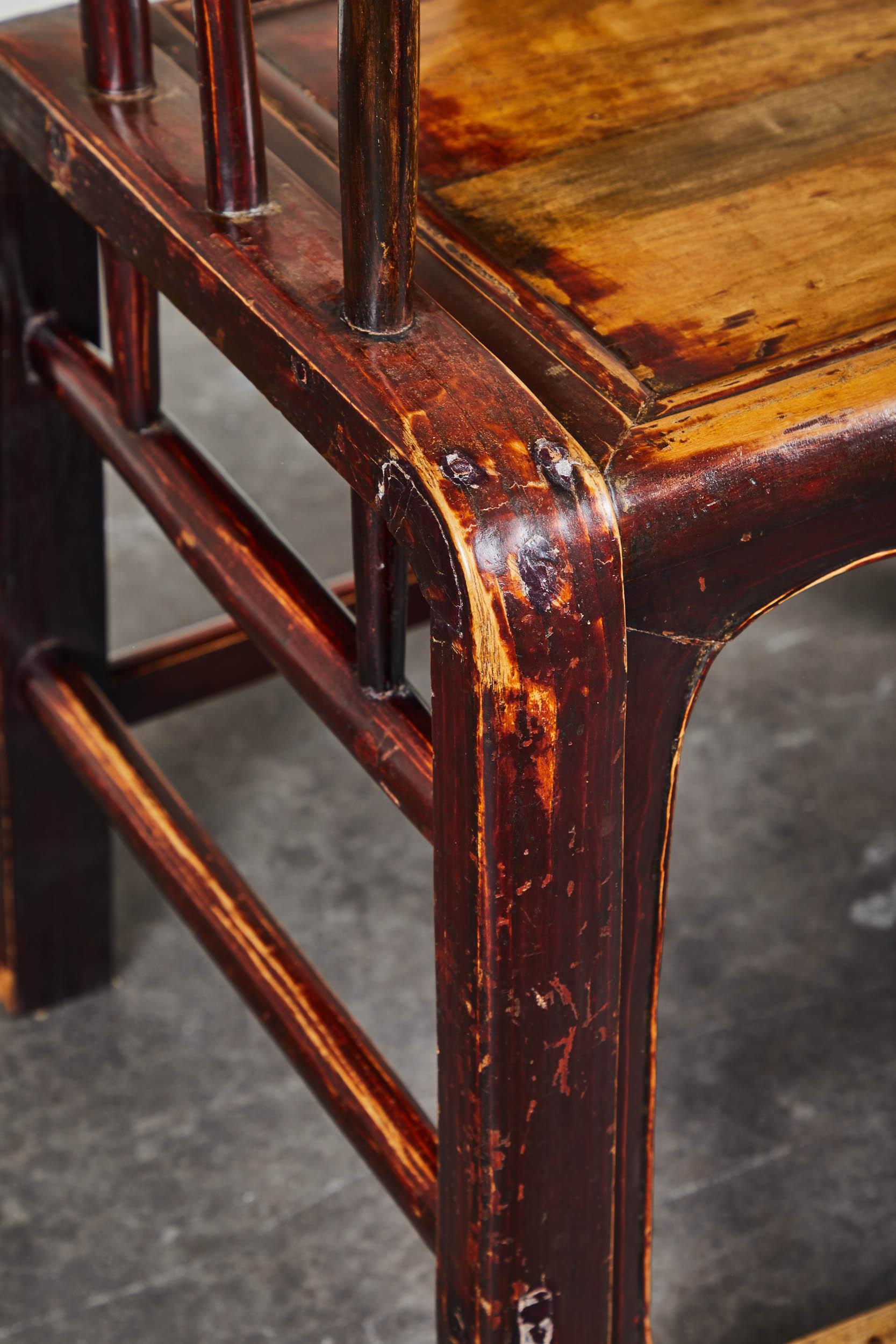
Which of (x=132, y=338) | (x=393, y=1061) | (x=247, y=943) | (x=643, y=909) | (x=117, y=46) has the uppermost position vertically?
(x=117, y=46)

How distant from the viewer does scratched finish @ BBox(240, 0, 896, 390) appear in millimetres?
615

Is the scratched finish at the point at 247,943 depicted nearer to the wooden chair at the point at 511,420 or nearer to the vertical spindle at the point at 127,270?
the wooden chair at the point at 511,420

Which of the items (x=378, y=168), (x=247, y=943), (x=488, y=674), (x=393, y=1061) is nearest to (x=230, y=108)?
(x=378, y=168)

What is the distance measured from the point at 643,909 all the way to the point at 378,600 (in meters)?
0.16

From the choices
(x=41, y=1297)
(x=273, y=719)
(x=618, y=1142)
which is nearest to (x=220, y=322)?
(x=618, y=1142)

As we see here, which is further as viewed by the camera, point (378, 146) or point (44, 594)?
point (44, 594)

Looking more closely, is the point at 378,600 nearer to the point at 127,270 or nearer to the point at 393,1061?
the point at 127,270

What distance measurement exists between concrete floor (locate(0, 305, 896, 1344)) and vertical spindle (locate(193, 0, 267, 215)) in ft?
2.23

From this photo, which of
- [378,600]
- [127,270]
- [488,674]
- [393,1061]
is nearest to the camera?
[488,674]

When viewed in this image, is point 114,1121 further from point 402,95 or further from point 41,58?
point 402,95

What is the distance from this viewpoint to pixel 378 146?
20.2 inches

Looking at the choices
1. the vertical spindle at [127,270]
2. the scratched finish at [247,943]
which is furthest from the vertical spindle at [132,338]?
the scratched finish at [247,943]

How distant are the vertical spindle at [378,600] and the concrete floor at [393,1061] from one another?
53 cm

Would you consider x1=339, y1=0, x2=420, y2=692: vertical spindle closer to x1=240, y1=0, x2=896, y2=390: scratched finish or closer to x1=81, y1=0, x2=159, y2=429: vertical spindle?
x1=240, y1=0, x2=896, y2=390: scratched finish
